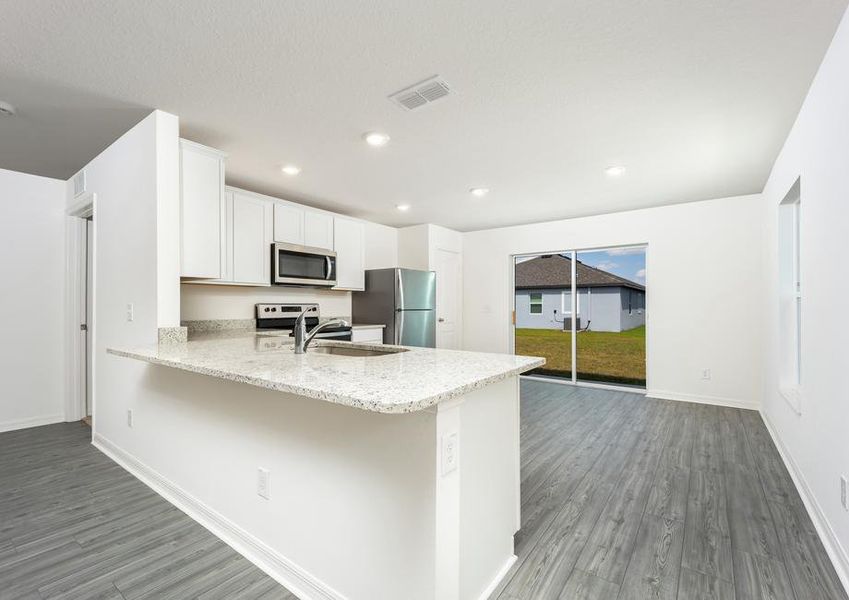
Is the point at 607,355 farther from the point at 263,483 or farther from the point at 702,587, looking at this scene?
the point at 263,483

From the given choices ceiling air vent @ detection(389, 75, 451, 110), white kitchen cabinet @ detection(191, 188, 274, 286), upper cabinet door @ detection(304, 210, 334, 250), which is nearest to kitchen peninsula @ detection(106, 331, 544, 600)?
ceiling air vent @ detection(389, 75, 451, 110)

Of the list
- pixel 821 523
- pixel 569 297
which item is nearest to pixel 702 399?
pixel 569 297

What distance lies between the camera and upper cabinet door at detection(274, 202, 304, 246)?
4047mm

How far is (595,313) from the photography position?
5.45 metres

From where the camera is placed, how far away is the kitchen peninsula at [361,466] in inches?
48.7

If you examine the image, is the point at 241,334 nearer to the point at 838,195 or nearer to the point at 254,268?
the point at 254,268

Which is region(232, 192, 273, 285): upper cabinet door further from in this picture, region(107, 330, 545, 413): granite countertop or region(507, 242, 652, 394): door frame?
region(507, 242, 652, 394): door frame

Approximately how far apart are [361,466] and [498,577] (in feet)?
2.56

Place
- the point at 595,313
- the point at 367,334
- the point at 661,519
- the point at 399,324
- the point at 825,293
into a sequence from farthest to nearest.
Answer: the point at 595,313
the point at 399,324
the point at 367,334
the point at 661,519
the point at 825,293

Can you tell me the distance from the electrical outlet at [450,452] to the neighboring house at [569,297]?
4.49 metres

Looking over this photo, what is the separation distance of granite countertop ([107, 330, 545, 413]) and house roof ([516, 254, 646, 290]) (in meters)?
4.02

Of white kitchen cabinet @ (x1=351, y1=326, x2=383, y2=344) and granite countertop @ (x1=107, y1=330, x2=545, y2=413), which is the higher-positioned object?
granite countertop @ (x1=107, y1=330, x2=545, y2=413)

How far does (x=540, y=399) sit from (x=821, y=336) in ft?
9.59

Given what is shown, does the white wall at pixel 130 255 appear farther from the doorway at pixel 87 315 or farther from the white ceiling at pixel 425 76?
the doorway at pixel 87 315
